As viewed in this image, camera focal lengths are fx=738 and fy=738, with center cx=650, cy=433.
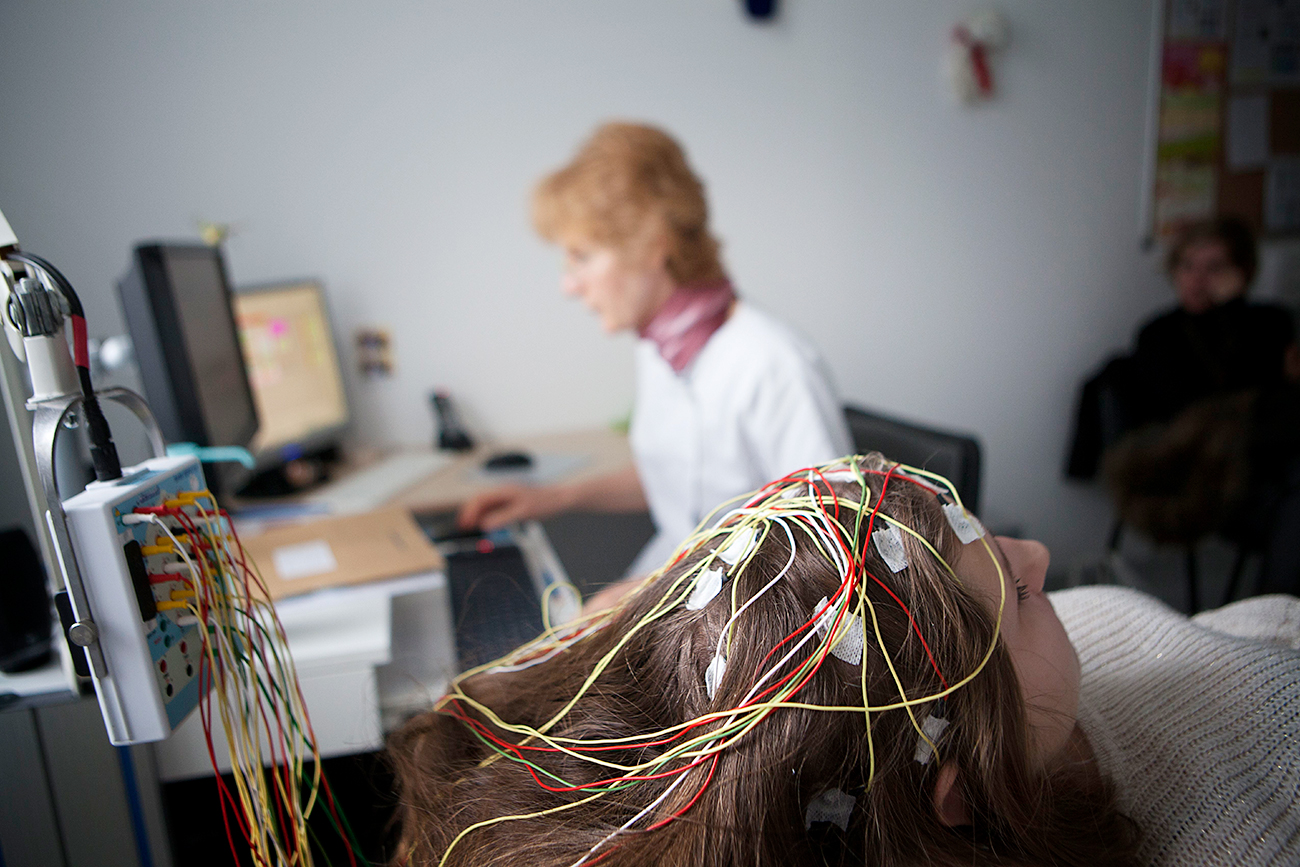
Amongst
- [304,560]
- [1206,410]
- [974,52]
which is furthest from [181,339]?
[1206,410]

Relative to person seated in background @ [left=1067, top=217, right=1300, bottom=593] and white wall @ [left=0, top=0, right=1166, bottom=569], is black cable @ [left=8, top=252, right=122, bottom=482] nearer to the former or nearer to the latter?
white wall @ [left=0, top=0, right=1166, bottom=569]

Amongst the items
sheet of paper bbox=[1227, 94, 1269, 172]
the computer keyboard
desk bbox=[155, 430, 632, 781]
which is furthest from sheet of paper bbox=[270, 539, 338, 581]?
sheet of paper bbox=[1227, 94, 1269, 172]

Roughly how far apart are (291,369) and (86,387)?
1476 mm

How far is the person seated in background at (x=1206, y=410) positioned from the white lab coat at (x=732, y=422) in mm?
1491

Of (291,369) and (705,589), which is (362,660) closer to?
(705,589)

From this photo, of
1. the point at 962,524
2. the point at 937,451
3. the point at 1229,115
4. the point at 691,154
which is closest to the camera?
the point at 962,524

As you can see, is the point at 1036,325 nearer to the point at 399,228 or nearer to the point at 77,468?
the point at 399,228

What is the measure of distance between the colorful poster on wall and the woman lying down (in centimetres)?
268

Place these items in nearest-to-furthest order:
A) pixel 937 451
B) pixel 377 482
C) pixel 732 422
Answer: pixel 937 451 < pixel 732 422 < pixel 377 482

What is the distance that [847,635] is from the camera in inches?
22.0

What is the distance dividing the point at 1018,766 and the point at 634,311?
1.21 m

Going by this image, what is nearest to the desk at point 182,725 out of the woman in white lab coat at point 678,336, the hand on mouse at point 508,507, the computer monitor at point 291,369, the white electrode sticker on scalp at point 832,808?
the hand on mouse at point 508,507

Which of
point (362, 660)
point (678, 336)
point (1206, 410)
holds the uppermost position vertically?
point (678, 336)

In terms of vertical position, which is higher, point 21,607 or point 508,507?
point 21,607
